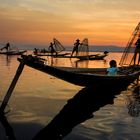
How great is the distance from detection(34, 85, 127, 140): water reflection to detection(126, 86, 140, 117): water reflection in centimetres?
82

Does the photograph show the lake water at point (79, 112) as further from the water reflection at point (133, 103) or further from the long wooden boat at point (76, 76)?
the long wooden boat at point (76, 76)

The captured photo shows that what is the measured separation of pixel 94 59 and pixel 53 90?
157 feet

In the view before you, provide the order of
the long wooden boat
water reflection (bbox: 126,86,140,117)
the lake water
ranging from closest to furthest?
the lake water < the long wooden boat < water reflection (bbox: 126,86,140,117)

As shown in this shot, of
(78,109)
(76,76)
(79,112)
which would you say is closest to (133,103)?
(76,76)

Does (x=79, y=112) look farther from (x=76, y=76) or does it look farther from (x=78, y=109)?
(x=76, y=76)

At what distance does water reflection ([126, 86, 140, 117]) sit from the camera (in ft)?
46.0

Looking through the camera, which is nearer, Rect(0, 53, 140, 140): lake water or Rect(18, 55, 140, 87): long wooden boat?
Rect(0, 53, 140, 140): lake water

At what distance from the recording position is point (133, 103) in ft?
54.2

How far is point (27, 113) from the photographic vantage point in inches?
520

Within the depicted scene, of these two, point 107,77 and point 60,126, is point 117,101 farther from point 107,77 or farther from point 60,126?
point 60,126

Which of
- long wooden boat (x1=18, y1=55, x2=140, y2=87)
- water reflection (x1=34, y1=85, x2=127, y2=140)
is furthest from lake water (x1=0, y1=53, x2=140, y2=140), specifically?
long wooden boat (x1=18, y1=55, x2=140, y2=87)

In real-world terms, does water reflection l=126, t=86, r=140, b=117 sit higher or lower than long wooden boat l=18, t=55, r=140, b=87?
lower

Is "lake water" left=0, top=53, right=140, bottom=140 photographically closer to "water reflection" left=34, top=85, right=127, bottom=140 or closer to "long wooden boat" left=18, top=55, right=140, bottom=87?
"water reflection" left=34, top=85, right=127, bottom=140

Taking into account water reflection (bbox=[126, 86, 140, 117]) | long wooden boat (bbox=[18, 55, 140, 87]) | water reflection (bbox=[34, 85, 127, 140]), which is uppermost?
long wooden boat (bbox=[18, 55, 140, 87])
